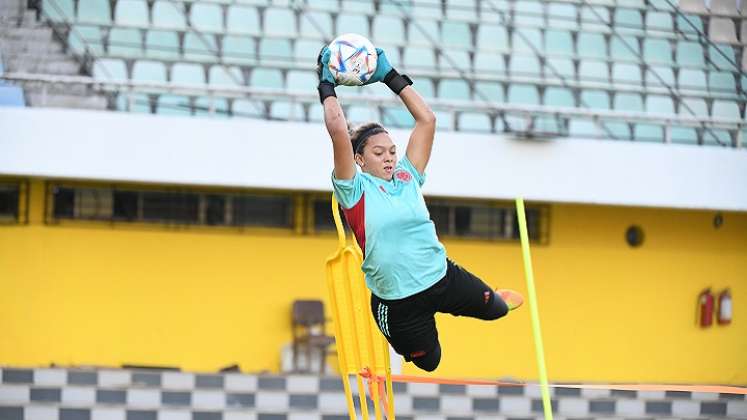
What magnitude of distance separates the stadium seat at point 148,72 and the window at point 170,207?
635 millimetres

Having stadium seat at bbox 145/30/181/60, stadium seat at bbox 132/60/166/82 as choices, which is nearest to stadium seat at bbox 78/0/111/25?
stadium seat at bbox 145/30/181/60

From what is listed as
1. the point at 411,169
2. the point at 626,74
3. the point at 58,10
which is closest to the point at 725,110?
the point at 626,74

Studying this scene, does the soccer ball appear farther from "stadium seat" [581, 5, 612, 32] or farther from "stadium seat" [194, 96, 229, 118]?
"stadium seat" [581, 5, 612, 32]

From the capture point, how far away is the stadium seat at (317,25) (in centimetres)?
834

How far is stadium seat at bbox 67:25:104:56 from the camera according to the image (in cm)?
800

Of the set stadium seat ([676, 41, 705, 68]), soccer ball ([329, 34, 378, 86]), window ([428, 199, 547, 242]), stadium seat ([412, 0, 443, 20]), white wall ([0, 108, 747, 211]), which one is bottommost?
soccer ball ([329, 34, 378, 86])

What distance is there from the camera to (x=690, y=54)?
9055mm

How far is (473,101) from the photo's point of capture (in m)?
8.02

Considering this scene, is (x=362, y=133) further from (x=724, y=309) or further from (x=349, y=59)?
(x=724, y=309)

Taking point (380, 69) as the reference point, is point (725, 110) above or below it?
above

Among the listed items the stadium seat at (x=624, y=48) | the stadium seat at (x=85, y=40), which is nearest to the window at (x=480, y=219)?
the stadium seat at (x=624, y=48)

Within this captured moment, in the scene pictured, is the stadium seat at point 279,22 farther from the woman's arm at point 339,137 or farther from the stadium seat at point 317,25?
the woman's arm at point 339,137

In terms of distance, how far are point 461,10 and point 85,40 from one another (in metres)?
2.28

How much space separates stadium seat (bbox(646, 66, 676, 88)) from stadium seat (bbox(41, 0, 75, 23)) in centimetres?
357
